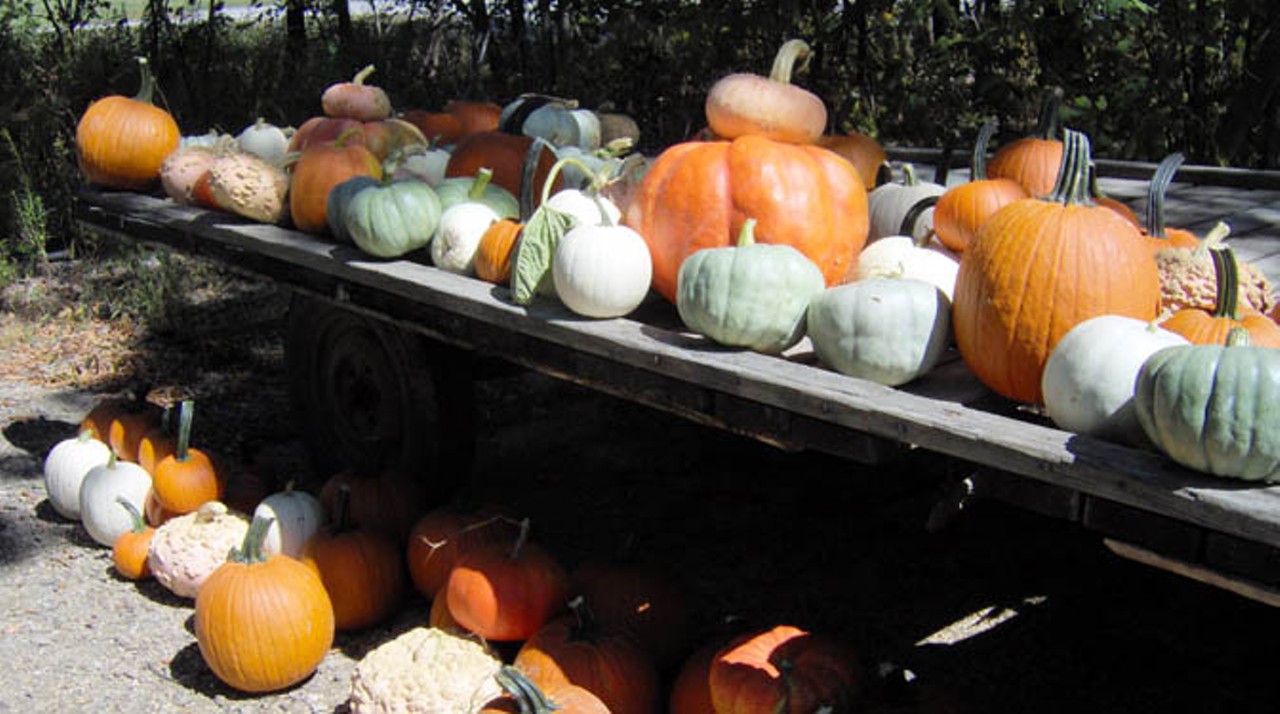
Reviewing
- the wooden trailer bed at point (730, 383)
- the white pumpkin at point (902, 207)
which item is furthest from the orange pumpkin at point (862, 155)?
the wooden trailer bed at point (730, 383)

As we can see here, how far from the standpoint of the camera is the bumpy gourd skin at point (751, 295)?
2463 mm

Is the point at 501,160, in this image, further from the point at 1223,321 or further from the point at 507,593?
the point at 1223,321

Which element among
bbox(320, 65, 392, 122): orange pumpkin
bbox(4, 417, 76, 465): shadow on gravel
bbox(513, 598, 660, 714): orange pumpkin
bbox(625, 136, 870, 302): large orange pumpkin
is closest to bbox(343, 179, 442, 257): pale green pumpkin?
bbox(625, 136, 870, 302): large orange pumpkin

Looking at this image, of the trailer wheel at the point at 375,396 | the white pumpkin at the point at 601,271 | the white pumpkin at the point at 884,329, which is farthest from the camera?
the trailer wheel at the point at 375,396

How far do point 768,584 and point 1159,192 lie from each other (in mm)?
1685

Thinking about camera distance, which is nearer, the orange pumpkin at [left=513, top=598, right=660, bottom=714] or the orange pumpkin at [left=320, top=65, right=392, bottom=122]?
the orange pumpkin at [left=513, top=598, right=660, bottom=714]

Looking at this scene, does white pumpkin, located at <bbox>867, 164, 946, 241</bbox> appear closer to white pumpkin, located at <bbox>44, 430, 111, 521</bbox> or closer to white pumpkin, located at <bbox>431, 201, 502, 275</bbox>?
white pumpkin, located at <bbox>431, 201, 502, 275</bbox>

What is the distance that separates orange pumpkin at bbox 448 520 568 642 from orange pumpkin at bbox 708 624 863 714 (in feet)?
1.90

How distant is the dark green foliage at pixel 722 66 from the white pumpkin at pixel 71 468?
7.56ft

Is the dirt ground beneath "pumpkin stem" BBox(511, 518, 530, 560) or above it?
beneath

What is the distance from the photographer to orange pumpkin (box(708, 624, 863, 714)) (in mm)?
2484

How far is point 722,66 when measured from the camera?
7148 mm

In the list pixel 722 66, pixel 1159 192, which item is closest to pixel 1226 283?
pixel 1159 192

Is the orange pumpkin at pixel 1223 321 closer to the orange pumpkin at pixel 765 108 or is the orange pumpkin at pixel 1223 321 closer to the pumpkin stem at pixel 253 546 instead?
the orange pumpkin at pixel 765 108
